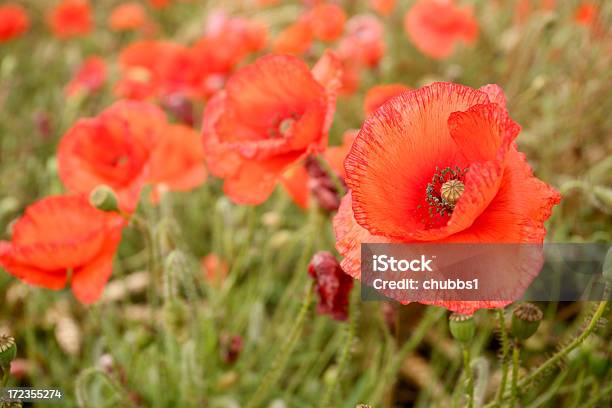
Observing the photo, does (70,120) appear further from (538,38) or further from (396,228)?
(396,228)

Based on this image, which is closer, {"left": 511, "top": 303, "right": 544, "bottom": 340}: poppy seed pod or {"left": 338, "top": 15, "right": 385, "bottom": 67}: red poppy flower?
{"left": 511, "top": 303, "right": 544, "bottom": 340}: poppy seed pod

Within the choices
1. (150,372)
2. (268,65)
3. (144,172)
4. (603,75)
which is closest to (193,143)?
(144,172)

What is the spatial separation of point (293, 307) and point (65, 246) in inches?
26.1

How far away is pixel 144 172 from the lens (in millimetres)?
1142

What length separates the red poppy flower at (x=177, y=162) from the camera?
125 centimetres

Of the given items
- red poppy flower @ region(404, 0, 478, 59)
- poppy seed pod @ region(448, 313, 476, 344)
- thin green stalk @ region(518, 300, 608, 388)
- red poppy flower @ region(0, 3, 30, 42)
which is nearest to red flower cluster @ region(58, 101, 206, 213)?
poppy seed pod @ region(448, 313, 476, 344)

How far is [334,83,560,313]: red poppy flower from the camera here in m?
0.72

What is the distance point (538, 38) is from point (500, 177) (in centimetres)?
129

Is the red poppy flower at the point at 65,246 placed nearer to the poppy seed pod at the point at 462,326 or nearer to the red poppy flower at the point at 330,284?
the red poppy flower at the point at 330,284

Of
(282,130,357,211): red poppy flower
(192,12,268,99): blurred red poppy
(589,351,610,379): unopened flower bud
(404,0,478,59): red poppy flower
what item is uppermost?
(404,0,478,59): red poppy flower

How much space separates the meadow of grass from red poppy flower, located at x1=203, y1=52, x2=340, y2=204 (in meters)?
0.18

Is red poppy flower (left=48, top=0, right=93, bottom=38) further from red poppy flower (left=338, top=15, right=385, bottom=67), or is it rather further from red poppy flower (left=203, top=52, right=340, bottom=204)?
red poppy flower (left=203, top=52, right=340, bottom=204)

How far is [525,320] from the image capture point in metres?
0.87

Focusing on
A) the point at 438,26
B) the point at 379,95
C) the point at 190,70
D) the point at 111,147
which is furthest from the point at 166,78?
the point at 438,26
